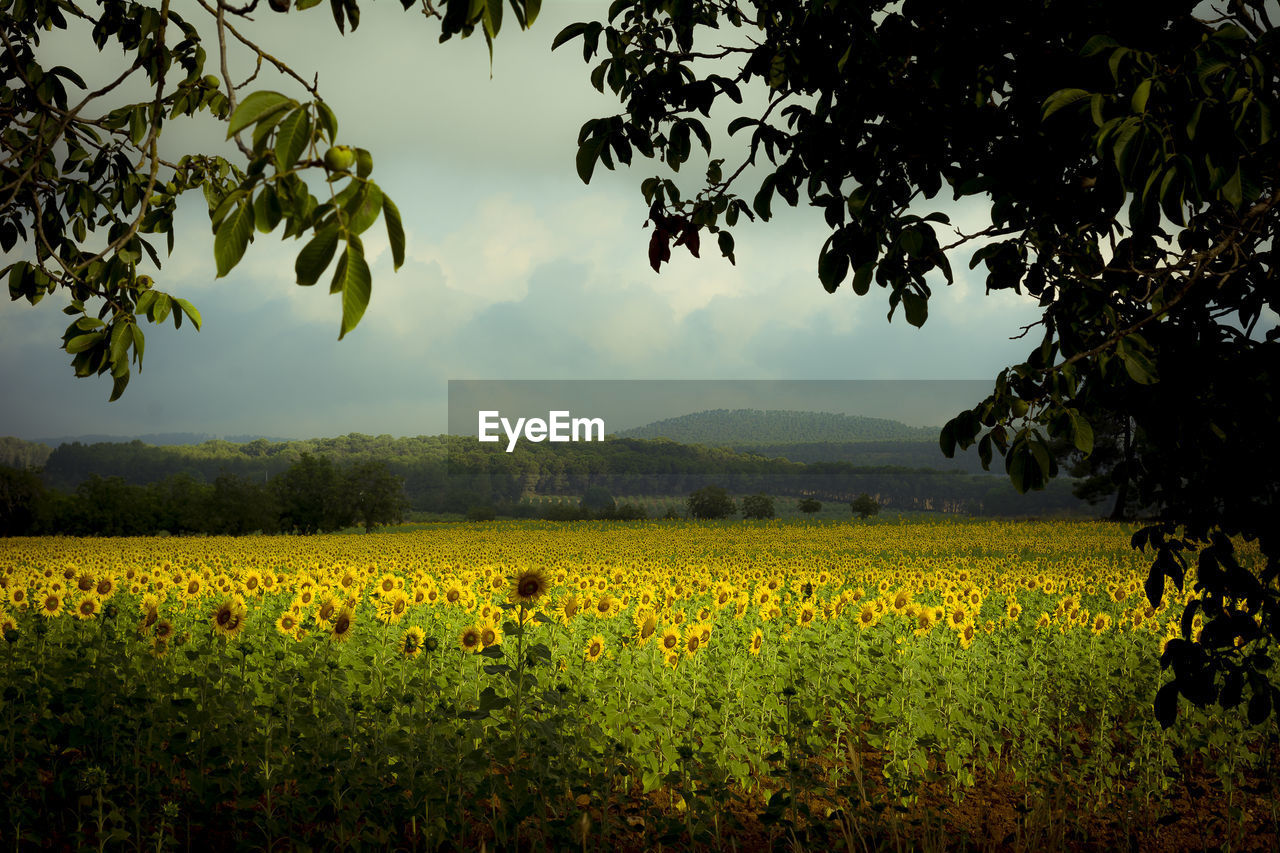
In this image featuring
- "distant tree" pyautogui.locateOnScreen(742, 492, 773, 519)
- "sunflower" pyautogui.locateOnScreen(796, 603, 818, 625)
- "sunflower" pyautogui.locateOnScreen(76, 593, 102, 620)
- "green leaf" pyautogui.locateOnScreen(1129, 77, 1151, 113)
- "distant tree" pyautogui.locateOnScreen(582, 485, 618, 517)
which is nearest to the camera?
"green leaf" pyautogui.locateOnScreen(1129, 77, 1151, 113)

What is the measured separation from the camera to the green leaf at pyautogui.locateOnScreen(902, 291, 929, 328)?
278 cm

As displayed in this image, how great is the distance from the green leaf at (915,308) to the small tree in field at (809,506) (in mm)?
49902

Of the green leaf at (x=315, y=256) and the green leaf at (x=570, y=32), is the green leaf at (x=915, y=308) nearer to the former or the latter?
the green leaf at (x=570, y=32)

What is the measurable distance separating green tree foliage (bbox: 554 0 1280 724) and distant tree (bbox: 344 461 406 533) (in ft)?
124

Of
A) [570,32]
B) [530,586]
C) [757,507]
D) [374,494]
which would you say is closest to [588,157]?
[570,32]

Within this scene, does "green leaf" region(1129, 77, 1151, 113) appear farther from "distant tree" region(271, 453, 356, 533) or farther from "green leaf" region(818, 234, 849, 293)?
"distant tree" region(271, 453, 356, 533)

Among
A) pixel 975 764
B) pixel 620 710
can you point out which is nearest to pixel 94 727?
pixel 620 710

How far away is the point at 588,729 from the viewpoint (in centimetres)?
471

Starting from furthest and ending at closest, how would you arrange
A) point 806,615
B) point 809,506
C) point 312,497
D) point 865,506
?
point 809,506 → point 865,506 → point 312,497 → point 806,615

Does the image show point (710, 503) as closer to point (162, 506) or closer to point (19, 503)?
point (162, 506)

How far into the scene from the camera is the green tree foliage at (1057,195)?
2197mm

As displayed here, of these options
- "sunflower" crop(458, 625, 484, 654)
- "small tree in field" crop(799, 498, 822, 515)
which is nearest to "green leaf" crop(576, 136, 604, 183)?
"sunflower" crop(458, 625, 484, 654)

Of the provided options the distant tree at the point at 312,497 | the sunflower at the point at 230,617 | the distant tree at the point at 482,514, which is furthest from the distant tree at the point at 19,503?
the sunflower at the point at 230,617

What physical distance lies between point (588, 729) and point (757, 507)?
42031mm
